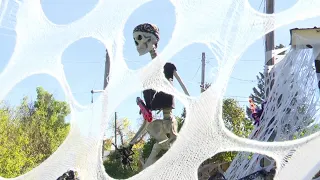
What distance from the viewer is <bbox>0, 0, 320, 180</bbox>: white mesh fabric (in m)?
3.43

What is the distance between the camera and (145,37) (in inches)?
166

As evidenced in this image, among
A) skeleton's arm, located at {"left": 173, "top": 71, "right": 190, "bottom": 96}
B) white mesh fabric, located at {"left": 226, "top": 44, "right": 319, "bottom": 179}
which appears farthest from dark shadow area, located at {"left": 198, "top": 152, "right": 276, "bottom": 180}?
skeleton's arm, located at {"left": 173, "top": 71, "right": 190, "bottom": 96}

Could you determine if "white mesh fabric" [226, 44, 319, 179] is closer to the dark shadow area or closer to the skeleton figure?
the dark shadow area

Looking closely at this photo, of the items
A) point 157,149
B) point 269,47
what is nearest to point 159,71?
point 157,149

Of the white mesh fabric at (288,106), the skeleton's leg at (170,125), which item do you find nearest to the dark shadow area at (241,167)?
the white mesh fabric at (288,106)

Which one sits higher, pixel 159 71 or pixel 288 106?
pixel 159 71

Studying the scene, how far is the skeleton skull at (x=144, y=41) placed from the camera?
422cm

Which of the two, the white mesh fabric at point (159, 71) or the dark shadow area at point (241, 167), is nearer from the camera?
the white mesh fabric at point (159, 71)

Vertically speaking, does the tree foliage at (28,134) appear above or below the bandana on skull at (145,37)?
below

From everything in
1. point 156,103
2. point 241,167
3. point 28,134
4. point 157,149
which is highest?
point 156,103

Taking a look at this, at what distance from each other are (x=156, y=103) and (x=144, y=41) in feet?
1.60

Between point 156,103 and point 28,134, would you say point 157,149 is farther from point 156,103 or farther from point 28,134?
point 28,134

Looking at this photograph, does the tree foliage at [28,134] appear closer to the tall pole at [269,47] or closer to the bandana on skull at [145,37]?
the tall pole at [269,47]

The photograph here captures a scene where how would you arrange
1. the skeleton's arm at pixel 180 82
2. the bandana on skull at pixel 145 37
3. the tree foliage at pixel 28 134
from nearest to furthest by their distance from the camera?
the skeleton's arm at pixel 180 82 < the bandana on skull at pixel 145 37 < the tree foliage at pixel 28 134
